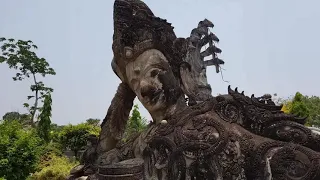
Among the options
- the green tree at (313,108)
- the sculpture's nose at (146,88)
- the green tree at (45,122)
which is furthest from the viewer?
the green tree at (45,122)

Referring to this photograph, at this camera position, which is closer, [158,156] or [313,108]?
[158,156]

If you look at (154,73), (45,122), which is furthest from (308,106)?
(154,73)

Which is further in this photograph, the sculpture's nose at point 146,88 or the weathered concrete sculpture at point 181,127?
the sculpture's nose at point 146,88

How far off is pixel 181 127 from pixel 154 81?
2.07 feet

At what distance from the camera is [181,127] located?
9.24 feet

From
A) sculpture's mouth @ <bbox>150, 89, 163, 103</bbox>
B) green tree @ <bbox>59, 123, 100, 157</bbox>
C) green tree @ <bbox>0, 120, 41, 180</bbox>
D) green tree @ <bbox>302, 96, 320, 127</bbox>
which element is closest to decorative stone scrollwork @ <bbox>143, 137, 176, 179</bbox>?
sculpture's mouth @ <bbox>150, 89, 163, 103</bbox>

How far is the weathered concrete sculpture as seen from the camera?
2.53 meters

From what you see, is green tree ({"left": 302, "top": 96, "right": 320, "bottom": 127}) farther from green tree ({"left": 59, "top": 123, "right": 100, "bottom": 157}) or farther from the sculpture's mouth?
the sculpture's mouth

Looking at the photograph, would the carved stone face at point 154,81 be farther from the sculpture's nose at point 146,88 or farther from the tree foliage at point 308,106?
the tree foliage at point 308,106

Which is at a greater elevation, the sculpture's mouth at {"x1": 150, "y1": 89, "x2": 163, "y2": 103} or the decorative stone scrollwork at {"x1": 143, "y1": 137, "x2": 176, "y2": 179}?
the sculpture's mouth at {"x1": 150, "y1": 89, "x2": 163, "y2": 103}

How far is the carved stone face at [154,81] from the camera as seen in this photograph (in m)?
3.23

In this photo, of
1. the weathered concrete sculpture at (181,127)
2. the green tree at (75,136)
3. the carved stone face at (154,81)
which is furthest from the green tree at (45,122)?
the carved stone face at (154,81)

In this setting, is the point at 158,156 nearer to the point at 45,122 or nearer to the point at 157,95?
the point at 157,95

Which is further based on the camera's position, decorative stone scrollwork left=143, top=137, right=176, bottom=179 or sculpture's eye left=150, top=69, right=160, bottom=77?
sculpture's eye left=150, top=69, right=160, bottom=77
